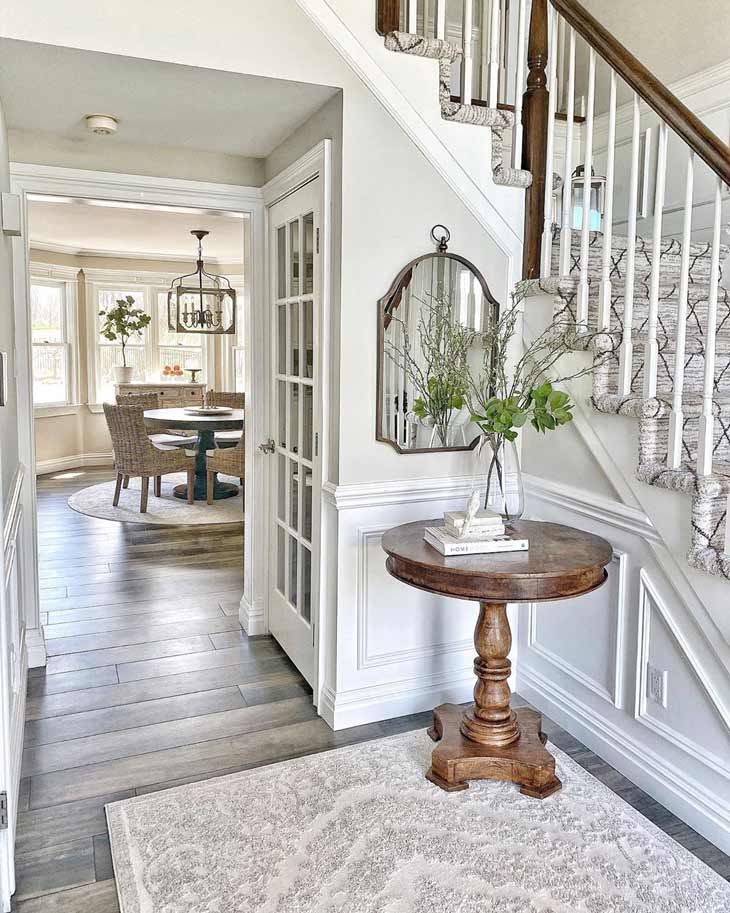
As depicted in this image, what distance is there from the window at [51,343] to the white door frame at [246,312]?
17.8 feet

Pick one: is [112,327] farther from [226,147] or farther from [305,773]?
[305,773]

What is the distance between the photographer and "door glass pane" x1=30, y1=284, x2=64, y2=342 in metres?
8.45

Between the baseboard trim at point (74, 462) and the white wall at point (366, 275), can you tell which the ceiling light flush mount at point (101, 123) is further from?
the baseboard trim at point (74, 462)

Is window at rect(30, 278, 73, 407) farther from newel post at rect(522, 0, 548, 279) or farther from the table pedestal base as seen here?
the table pedestal base

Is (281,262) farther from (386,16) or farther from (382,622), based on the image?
(382,622)

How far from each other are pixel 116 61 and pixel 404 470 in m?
1.69

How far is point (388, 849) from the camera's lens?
2197 millimetres

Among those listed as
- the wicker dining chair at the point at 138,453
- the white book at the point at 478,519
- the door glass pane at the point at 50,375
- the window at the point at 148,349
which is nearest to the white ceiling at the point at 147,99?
the white book at the point at 478,519

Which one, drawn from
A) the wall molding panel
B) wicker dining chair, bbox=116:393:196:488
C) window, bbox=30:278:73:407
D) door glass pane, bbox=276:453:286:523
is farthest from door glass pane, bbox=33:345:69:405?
the wall molding panel

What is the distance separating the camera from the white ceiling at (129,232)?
6348 mm

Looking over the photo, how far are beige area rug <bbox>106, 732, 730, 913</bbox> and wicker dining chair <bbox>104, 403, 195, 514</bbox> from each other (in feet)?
14.0

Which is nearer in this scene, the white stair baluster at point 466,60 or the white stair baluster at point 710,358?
the white stair baluster at point 710,358

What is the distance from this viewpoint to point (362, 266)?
2.79 metres

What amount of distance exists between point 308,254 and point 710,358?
167 centimetres
